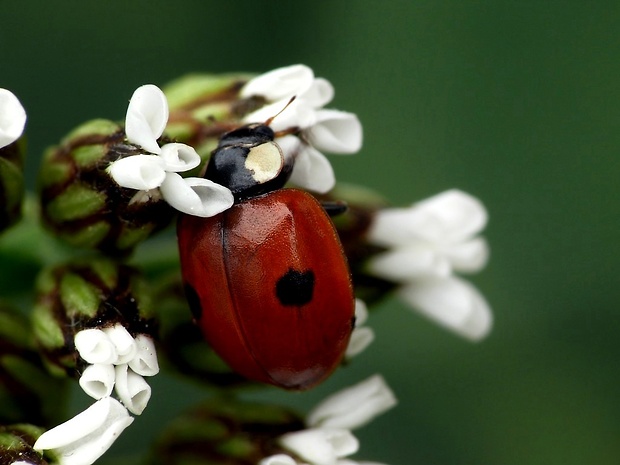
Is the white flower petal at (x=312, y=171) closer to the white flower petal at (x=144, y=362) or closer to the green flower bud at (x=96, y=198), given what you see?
the green flower bud at (x=96, y=198)

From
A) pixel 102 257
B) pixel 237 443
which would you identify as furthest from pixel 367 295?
pixel 102 257

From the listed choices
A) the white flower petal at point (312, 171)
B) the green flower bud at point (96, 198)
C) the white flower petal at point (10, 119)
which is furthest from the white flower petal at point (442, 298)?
the white flower petal at point (10, 119)

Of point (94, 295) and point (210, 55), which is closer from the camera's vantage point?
point (94, 295)

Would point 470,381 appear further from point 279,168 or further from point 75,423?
point 75,423

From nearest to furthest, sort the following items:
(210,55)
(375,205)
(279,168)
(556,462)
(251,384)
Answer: (279,168)
(251,384)
(375,205)
(556,462)
(210,55)

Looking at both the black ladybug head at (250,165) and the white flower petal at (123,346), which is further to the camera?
the black ladybug head at (250,165)
